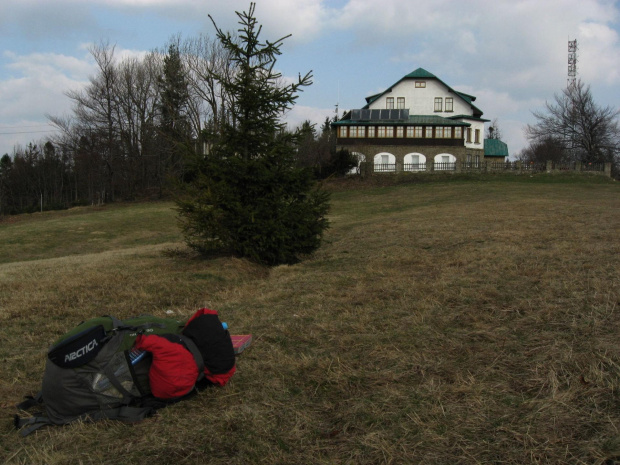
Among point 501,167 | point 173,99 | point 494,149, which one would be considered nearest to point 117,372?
point 501,167

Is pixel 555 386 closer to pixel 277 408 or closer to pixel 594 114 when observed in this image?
pixel 277 408

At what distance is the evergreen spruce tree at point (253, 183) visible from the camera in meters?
9.52

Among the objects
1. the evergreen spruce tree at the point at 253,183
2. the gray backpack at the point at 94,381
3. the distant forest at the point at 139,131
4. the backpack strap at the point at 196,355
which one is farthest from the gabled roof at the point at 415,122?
A: the gray backpack at the point at 94,381

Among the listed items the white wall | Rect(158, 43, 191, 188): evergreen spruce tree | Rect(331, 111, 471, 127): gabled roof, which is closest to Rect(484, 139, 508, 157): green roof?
the white wall

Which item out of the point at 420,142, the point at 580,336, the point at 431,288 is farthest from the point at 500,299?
the point at 420,142

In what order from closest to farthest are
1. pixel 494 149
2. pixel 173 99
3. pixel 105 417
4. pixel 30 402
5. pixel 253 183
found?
pixel 105 417 < pixel 30 402 < pixel 253 183 < pixel 173 99 < pixel 494 149

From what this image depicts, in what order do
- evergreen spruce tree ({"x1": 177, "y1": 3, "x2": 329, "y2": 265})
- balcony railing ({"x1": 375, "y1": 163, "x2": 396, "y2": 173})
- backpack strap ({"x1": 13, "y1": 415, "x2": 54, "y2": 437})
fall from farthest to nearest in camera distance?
balcony railing ({"x1": 375, "y1": 163, "x2": 396, "y2": 173})
evergreen spruce tree ({"x1": 177, "y1": 3, "x2": 329, "y2": 265})
backpack strap ({"x1": 13, "y1": 415, "x2": 54, "y2": 437})

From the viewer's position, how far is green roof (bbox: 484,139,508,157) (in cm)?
6109

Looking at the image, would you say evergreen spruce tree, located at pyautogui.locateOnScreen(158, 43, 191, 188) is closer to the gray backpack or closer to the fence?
the fence

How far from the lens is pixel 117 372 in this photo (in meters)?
3.32

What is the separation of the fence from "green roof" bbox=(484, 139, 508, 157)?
22634mm

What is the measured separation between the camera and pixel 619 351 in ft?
11.8

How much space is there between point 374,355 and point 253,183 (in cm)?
620

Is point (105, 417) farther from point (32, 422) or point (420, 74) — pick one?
point (420, 74)
